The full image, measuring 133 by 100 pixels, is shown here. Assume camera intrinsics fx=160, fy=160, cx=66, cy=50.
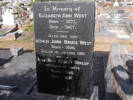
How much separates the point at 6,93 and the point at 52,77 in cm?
133

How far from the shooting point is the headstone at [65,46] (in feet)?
10.0

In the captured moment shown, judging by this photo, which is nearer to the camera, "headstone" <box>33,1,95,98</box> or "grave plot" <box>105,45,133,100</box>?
"headstone" <box>33,1,95,98</box>

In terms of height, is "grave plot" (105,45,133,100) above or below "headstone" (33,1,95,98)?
below

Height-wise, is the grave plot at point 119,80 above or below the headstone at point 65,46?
below

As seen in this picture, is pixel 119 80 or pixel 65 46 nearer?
pixel 65 46

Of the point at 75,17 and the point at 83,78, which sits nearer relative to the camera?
the point at 75,17

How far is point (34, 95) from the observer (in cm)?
372

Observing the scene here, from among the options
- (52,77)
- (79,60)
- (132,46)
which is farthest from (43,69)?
(132,46)

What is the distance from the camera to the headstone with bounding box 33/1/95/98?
10.0 feet

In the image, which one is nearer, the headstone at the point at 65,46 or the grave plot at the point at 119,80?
the headstone at the point at 65,46

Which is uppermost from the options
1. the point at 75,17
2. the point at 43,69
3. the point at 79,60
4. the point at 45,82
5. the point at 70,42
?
the point at 75,17

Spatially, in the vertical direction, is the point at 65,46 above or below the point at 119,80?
above

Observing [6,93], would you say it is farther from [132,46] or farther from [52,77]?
[132,46]

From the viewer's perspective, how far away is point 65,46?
10.8 feet
